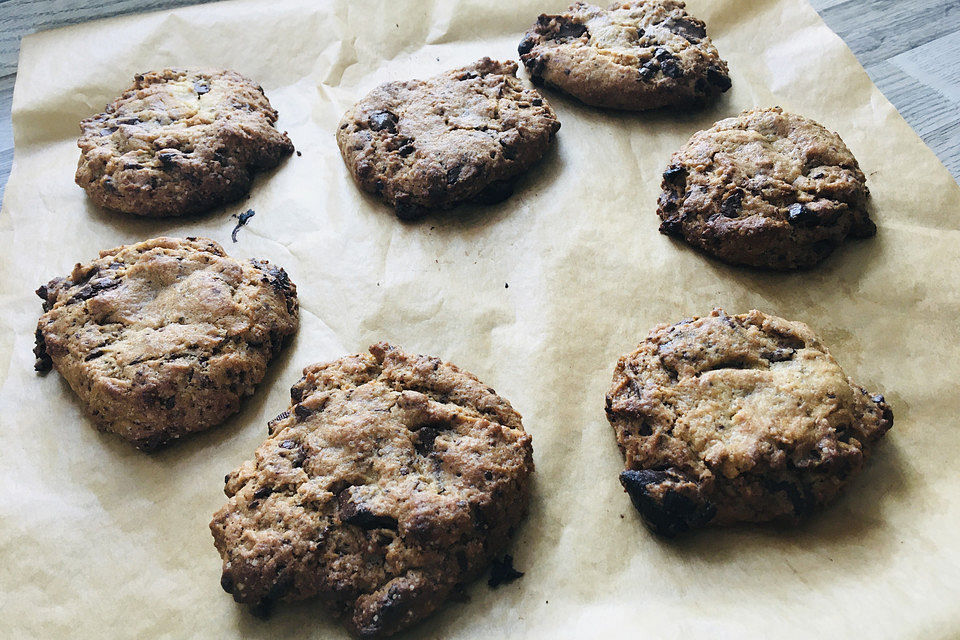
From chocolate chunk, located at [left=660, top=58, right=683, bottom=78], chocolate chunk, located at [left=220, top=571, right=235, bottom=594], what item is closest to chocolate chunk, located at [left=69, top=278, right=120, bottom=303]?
chocolate chunk, located at [left=220, top=571, right=235, bottom=594]

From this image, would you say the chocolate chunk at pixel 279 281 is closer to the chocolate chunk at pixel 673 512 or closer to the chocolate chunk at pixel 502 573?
the chocolate chunk at pixel 502 573

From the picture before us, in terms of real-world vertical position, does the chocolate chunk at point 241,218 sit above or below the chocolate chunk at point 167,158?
below

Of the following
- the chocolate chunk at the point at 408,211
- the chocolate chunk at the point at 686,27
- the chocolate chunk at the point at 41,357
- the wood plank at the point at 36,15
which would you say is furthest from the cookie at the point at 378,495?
the wood plank at the point at 36,15

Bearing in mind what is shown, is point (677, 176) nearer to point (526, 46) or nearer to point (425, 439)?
point (526, 46)

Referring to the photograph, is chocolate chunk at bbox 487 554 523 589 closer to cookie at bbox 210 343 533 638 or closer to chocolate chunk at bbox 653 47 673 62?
cookie at bbox 210 343 533 638

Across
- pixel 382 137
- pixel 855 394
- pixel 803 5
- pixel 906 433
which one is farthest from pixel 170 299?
pixel 803 5

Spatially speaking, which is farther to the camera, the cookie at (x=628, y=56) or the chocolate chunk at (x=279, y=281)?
the cookie at (x=628, y=56)

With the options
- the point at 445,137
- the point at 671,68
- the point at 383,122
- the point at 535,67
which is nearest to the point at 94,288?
the point at 383,122
